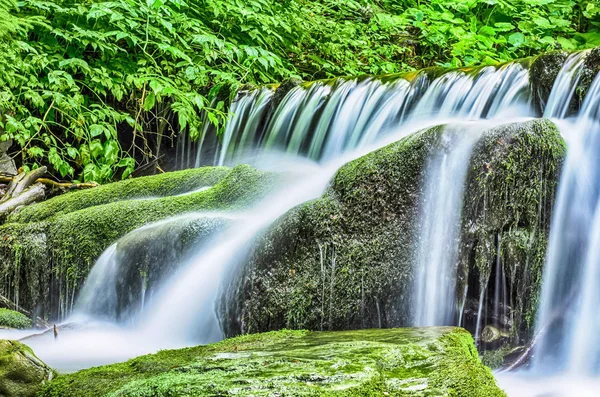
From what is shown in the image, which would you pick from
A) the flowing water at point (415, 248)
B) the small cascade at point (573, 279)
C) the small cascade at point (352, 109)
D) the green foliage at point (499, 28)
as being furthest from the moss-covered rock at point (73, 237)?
the green foliage at point (499, 28)

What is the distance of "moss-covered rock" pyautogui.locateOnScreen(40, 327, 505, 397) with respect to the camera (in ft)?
6.25

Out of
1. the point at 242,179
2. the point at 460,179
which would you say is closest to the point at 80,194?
the point at 242,179

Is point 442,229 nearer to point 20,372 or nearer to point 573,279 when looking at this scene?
point 573,279

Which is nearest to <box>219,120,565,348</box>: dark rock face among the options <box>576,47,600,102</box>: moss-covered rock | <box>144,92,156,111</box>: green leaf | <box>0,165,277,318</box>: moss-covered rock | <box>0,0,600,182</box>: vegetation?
<box>0,165,277,318</box>: moss-covered rock

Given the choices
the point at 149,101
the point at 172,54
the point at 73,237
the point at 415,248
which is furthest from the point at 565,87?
the point at 172,54

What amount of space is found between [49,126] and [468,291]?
5093 mm

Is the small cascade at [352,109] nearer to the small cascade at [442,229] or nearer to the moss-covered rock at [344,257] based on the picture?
the small cascade at [442,229]

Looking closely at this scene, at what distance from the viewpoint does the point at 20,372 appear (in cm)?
225

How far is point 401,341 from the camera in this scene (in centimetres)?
247

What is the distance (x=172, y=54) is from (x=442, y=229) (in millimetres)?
4443

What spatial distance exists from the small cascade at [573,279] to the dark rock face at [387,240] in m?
0.07

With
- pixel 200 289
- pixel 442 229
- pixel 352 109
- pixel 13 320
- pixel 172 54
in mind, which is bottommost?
pixel 13 320

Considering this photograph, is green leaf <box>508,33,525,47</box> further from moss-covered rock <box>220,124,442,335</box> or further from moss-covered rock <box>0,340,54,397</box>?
moss-covered rock <box>0,340,54,397</box>

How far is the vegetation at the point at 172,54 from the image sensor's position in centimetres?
634
